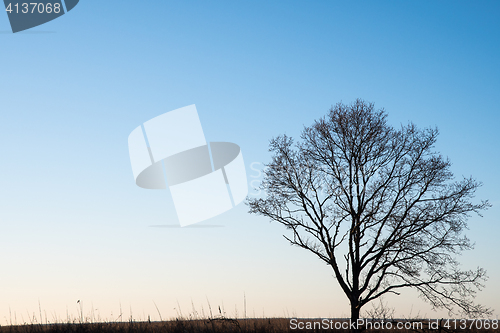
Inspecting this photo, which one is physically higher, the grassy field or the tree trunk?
the grassy field

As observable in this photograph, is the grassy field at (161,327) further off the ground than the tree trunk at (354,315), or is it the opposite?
the grassy field at (161,327)

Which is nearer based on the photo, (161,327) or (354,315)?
(161,327)

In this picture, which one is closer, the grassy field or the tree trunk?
the grassy field

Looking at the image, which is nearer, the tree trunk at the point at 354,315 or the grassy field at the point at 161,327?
the grassy field at the point at 161,327

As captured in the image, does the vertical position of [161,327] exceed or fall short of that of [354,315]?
it exceeds it

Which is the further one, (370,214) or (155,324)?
(370,214)

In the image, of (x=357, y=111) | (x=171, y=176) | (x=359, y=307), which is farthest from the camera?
(x=171, y=176)

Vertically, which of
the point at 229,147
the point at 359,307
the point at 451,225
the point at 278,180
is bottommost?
the point at 359,307

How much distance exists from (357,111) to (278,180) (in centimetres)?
421

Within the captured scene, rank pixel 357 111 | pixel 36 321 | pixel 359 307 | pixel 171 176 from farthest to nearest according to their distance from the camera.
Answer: pixel 171 176, pixel 357 111, pixel 359 307, pixel 36 321

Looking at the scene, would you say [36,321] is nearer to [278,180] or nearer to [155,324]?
[155,324]

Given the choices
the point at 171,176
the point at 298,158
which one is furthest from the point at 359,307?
the point at 171,176

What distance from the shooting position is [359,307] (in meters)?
16.7

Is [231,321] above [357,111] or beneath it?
beneath
